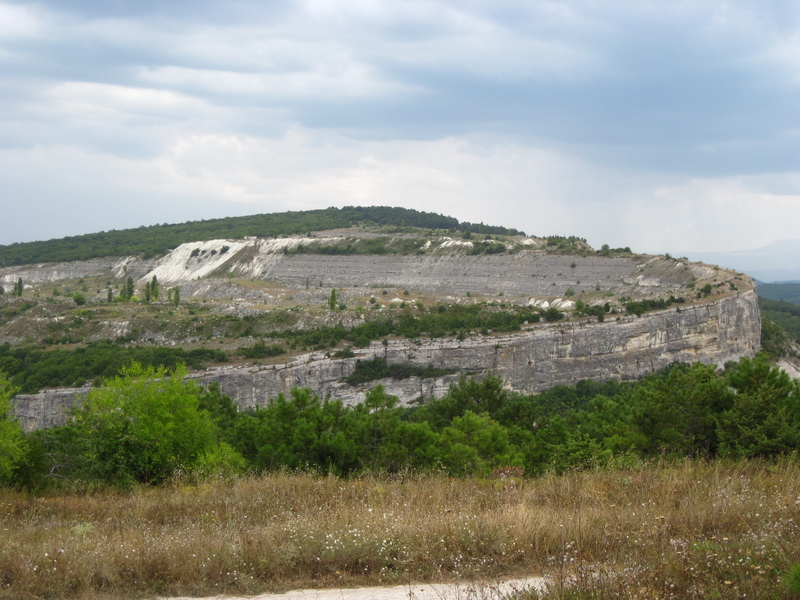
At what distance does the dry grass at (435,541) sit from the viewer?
553 cm

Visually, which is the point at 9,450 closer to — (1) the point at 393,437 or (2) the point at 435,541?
(1) the point at 393,437

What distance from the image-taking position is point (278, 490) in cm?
865

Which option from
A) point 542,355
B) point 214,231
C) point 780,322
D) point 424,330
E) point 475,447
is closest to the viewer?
point 475,447

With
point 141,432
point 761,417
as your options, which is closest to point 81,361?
point 141,432

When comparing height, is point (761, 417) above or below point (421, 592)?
above

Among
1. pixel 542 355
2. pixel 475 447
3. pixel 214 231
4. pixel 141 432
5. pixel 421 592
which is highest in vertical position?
pixel 214 231

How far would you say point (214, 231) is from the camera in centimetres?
12025

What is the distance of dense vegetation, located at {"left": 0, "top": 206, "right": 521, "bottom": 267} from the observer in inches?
4215

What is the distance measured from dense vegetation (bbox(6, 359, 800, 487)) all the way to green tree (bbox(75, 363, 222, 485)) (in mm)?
20

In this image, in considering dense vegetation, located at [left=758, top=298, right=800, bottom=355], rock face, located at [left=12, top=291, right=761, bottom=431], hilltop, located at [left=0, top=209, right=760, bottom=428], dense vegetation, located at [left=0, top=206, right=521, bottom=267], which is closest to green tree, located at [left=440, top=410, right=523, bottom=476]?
rock face, located at [left=12, top=291, right=761, bottom=431]

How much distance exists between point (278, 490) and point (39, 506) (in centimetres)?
284

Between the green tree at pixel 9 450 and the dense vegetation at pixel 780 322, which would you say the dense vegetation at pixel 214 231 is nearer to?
the dense vegetation at pixel 780 322

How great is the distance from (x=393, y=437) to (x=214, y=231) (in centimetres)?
11173

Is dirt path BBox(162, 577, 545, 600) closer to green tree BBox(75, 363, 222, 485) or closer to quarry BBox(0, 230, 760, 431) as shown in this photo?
green tree BBox(75, 363, 222, 485)
